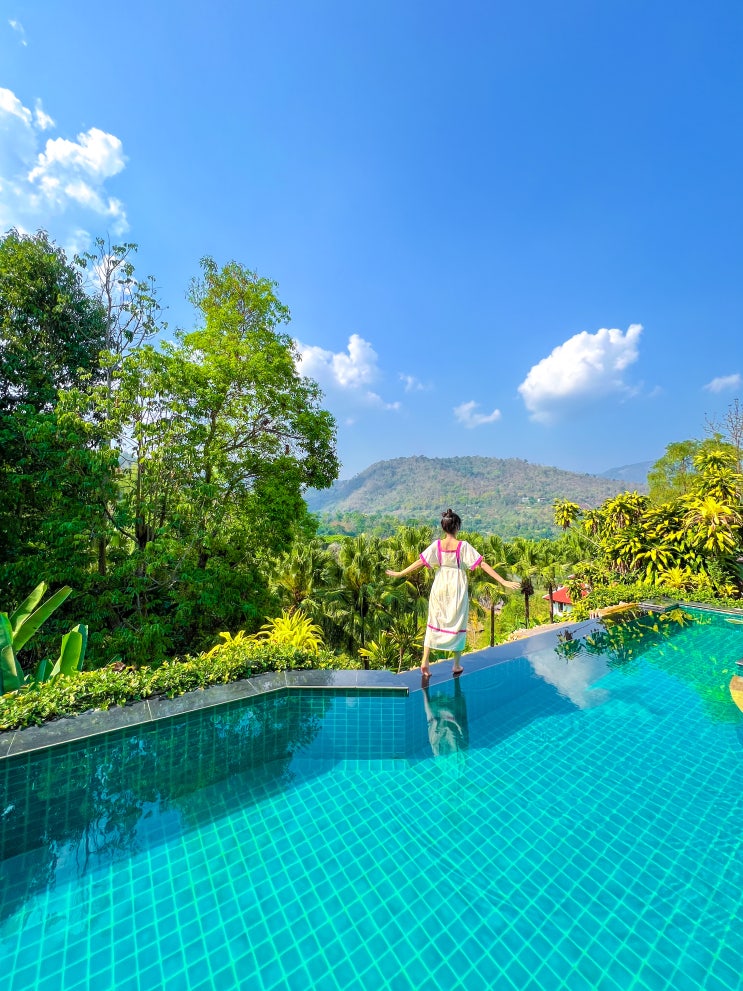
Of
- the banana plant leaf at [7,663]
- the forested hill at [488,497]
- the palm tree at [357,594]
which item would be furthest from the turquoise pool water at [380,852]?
the forested hill at [488,497]

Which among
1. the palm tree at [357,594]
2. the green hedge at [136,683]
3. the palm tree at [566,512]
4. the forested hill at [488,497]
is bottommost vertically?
the palm tree at [357,594]

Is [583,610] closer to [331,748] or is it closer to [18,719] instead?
[331,748]

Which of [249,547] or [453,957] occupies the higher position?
[249,547]

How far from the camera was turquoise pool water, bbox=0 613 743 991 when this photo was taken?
180cm

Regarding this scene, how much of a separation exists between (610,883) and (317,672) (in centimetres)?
313

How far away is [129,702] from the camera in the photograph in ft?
12.4

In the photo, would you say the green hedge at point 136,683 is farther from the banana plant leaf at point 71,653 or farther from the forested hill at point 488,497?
the forested hill at point 488,497

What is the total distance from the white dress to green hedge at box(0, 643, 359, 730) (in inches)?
69.3

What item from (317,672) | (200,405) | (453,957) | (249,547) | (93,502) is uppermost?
(200,405)

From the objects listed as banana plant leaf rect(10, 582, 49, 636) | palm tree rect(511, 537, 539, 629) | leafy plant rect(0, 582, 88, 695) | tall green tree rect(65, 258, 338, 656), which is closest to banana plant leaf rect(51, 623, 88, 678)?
leafy plant rect(0, 582, 88, 695)

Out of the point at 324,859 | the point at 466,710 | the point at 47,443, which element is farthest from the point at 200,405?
the point at 324,859

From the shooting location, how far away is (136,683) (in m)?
3.92

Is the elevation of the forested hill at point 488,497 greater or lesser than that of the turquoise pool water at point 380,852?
greater

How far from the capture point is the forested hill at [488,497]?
12300cm
